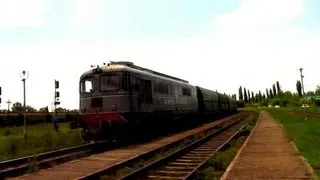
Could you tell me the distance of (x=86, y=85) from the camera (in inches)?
711

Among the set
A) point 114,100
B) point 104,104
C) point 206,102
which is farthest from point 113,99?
point 206,102

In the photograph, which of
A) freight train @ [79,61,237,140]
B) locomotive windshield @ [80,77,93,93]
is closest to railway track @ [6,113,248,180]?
freight train @ [79,61,237,140]

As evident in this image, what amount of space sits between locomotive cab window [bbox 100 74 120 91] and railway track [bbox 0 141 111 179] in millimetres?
2405

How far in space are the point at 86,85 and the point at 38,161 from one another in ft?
20.4

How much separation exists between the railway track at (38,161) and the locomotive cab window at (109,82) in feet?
7.89

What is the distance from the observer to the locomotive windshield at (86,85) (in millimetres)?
17844

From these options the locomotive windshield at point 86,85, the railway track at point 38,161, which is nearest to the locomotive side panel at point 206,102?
the locomotive windshield at point 86,85

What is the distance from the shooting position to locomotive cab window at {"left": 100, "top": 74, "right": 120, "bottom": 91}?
17.2 metres

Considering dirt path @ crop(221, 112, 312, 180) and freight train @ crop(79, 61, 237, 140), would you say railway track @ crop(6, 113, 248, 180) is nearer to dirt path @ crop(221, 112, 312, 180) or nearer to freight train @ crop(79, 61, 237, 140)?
freight train @ crop(79, 61, 237, 140)

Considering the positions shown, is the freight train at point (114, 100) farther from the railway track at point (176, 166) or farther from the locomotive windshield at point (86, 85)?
the railway track at point (176, 166)

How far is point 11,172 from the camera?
10.2 metres

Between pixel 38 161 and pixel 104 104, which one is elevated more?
pixel 104 104

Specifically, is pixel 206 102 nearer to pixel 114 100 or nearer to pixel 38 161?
pixel 114 100

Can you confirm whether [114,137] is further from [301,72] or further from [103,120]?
[301,72]
